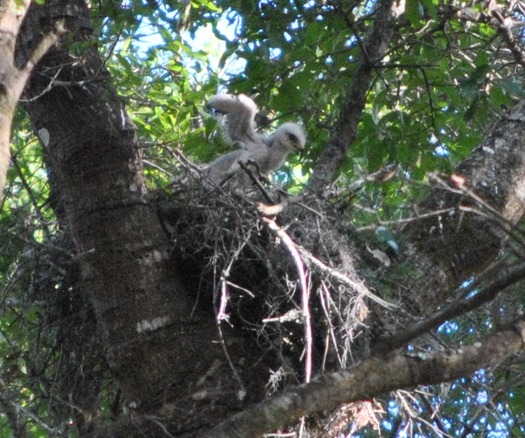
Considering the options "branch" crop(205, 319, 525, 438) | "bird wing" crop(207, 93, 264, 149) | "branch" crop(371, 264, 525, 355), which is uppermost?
"bird wing" crop(207, 93, 264, 149)

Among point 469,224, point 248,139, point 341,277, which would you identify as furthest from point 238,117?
point 341,277

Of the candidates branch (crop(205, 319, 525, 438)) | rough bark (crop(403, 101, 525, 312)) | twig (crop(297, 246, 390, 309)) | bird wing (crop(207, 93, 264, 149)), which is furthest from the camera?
bird wing (crop(207, 93, 264, 149))

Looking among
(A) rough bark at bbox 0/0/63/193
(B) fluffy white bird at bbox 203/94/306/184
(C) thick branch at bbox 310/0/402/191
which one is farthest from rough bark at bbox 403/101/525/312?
(A) rough bark at bbox 0/0/63/193

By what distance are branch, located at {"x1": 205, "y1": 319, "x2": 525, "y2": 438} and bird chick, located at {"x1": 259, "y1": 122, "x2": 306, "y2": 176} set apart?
127 inches

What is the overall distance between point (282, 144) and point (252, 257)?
82.1 inches

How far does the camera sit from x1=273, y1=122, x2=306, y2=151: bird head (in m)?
5.76

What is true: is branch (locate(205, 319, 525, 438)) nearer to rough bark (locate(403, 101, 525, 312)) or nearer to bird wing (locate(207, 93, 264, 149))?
rough bark (locate(403, 101, 525, 312))

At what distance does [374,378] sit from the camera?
8.33 ft

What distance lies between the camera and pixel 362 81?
461 centimetres

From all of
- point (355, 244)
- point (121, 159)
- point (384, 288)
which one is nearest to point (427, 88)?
point (355, 244)

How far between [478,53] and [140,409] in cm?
248

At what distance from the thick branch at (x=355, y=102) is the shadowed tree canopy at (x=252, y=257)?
0.03ft

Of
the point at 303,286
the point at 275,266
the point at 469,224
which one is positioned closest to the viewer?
the point at 303,286

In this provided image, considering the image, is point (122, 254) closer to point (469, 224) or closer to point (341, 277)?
point (341, 277)
